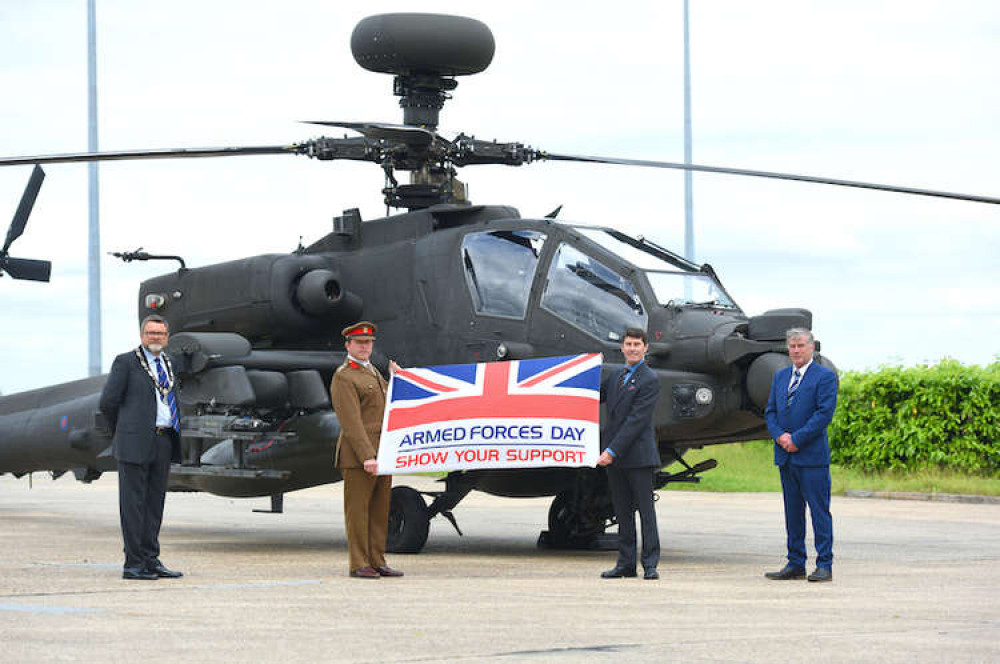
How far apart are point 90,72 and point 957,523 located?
2030 centimetres

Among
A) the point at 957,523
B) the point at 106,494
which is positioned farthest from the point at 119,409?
the point at 106,494

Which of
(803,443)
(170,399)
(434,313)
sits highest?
(434,313)

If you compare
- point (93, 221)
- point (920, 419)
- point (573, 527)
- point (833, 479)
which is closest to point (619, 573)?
point (573, 527)

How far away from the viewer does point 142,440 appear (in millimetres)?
11445

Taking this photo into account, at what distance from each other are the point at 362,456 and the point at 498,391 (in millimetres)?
2061

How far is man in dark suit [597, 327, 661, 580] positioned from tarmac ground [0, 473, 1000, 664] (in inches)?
14.0

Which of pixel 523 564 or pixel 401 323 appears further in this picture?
pixel 401 323

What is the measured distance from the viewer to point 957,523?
63.6 feet

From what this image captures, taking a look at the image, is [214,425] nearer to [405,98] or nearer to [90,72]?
[405,98]

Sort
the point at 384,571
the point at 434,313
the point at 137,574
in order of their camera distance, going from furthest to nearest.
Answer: the point at 434,313 < the point at 384,571 < the point at 137,574

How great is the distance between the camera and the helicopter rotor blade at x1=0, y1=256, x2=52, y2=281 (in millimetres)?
20672

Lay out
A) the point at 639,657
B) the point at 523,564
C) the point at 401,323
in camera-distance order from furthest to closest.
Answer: the point at 401,323 < the point at 523,564 < the point at 639,657

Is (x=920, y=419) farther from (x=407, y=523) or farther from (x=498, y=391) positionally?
(x=498, y=391)

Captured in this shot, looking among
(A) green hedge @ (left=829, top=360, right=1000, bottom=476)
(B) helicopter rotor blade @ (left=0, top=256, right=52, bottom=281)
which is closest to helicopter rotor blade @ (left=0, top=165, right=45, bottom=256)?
(B) helicopter rotor blade @ (left=0, top=256, right=52, bottom=281)
